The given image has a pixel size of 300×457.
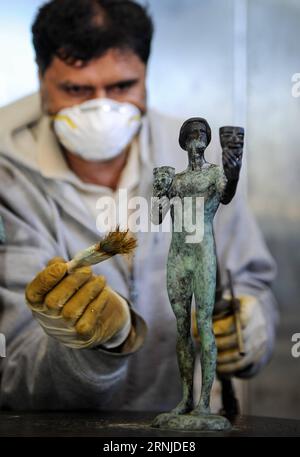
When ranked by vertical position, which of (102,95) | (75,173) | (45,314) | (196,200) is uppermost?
(102,95)

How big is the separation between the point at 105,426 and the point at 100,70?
2.83 ft

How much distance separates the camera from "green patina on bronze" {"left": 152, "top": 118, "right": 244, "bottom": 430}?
1.10 metres

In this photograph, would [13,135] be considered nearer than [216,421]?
No

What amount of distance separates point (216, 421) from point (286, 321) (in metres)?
0.89

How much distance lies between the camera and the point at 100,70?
175 centimetres

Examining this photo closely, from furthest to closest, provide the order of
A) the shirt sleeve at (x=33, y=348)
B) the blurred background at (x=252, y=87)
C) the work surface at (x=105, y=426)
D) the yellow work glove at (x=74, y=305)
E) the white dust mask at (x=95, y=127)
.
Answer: the blurred background at (x=252, y=87) → the white dust mask at (x=95, y=127) → the shirt sleeve at (x=33, y=348) → the yellow work glove at (x=74, y=305) → the work surface at (x=105, y=426)

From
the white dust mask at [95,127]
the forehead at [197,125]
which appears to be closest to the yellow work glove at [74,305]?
the forehead at [197,125]

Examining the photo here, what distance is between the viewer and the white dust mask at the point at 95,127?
5.54 feet

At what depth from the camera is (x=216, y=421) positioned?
3.43ft

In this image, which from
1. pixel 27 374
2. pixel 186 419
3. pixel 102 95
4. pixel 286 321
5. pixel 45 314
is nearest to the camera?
pixel 186 419

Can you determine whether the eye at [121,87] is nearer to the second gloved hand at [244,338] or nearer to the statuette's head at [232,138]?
the second gloved hand at [244,338]

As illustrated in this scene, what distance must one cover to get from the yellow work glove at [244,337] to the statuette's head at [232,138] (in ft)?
1.75

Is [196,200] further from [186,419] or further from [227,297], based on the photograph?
[227,297]

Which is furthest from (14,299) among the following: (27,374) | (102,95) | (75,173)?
(102,95)
